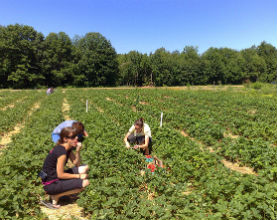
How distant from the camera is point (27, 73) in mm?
40812

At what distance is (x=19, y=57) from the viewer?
42.4 m

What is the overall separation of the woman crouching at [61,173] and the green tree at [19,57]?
42.7 metres

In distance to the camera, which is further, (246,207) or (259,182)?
(259,182)

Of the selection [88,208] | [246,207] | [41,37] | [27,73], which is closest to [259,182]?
[246,207]

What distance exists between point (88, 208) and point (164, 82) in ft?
13.8

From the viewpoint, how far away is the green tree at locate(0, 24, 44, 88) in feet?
132

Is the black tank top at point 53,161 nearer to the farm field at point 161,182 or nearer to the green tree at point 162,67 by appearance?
the farm field at point 161,182

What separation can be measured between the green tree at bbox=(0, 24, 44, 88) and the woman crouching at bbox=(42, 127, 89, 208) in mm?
42681

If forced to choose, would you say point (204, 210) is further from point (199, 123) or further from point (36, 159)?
point (199, 123)

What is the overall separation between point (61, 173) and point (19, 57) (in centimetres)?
4796

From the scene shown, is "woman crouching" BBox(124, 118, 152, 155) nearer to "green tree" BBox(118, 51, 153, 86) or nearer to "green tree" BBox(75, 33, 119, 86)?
"green tree" BBox(118, 51, 153, 86)

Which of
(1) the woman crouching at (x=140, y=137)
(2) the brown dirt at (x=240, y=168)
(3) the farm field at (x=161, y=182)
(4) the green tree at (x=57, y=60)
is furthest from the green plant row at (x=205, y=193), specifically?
(4) the green tree at (x=57, y=60)

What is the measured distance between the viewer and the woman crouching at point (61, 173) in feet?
9.57

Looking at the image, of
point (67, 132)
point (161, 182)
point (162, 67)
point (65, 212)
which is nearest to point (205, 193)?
point (161, 182)
